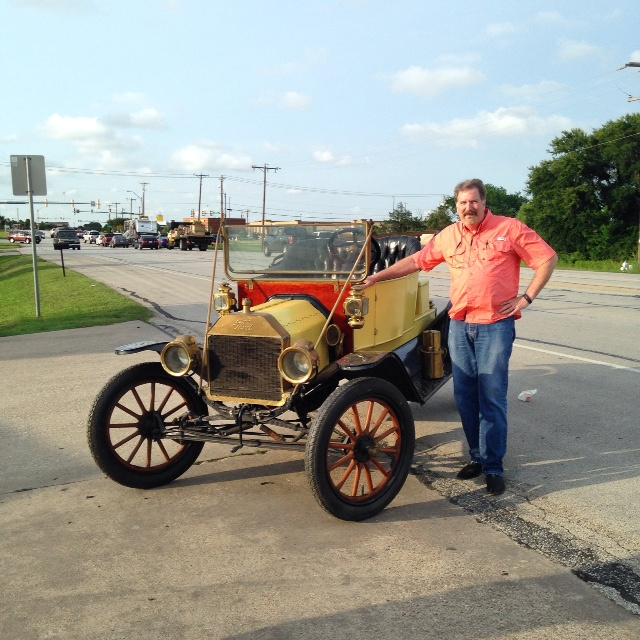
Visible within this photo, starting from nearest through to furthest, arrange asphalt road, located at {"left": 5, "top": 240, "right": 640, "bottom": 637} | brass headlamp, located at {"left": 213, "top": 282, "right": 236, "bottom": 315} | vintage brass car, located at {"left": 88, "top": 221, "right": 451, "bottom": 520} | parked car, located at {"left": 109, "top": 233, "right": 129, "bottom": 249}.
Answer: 1. asphalt road, located at {"left": 5, "top": 240, "right": 640, "bottom": 637}
2. vintage brass car, located at {"left": 88, "top": 221, "right": 451, "bottom": 520}
3. brass headlamp, located at {"left": 213, "top": 282, "right": 236, "bottom": 315}
4. parked car, located at {"left": 109, "top": 233, "right": 129, "bottom": 249}

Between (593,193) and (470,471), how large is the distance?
137 feet

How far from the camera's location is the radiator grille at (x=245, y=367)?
4.38 m

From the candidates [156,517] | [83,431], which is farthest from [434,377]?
[83,431]

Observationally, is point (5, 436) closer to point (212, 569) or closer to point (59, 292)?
point (212, 569)

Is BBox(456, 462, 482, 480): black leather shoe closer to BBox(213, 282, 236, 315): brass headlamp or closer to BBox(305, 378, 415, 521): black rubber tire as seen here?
BBox(305, 378, 415, 521): black rubber tire

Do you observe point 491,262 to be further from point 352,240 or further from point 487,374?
point 352,240

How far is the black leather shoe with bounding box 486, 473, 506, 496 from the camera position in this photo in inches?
175

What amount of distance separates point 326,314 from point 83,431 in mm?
2486

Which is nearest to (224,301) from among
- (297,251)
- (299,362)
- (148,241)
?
(297,251)

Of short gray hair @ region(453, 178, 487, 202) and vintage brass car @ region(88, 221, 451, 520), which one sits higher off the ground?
short gray hair @ region(453, 178, 487, 202)

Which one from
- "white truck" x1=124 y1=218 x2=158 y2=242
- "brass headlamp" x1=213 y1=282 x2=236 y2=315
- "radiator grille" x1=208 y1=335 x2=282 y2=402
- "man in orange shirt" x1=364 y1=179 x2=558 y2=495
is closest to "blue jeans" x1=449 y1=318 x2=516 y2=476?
"man in orange shirt" x1=364 y1=179 x2=558 y2=495

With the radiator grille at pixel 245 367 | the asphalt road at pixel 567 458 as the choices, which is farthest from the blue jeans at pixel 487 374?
the radiator grille at pixel 245 367

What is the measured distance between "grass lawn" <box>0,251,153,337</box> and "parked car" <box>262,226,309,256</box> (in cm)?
728

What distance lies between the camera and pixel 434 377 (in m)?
5.66
